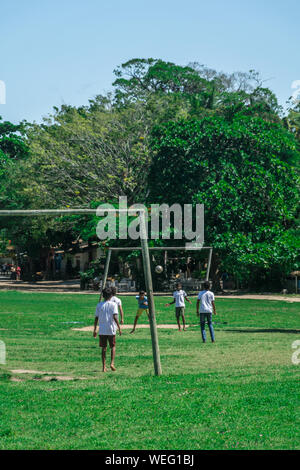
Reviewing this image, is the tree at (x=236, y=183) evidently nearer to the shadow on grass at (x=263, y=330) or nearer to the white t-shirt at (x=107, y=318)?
the shadow on grass at (x=263, y=330)

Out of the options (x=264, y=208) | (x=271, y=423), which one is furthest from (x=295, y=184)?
(x=271, y=423)

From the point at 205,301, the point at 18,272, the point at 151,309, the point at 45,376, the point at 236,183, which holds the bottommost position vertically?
the point at 45,376

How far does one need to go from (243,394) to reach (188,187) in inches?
1393

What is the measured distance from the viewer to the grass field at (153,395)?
8742 mm

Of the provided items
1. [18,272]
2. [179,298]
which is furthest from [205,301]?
[18,272]

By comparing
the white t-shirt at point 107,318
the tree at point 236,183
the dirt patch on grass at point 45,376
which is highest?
the tree at point 236,183

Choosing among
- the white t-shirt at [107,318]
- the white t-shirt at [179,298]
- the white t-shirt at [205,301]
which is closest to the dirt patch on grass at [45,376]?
the white t-shirt at [107,318]

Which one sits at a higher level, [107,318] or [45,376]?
[107,318]

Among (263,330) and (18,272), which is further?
(18,272)

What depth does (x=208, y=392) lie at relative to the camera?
38.3 feet

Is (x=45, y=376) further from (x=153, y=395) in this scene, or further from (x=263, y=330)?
(x=263, y=330)

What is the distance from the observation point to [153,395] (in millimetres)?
11570
